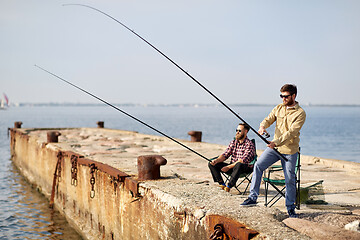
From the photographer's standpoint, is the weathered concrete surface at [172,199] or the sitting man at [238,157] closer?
the weathered concrete surface at [172,199]

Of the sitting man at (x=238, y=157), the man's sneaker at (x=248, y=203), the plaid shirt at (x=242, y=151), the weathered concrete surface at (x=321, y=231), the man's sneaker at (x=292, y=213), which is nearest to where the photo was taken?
the weathered concrete surface at (x=321, y=231)

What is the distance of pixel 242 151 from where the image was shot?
6.71 m

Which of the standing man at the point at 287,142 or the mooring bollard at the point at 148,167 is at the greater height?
the standing man at the point at 287,142

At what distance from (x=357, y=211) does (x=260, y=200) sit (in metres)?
1.27

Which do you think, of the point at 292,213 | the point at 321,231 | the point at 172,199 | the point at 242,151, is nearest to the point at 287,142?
the point at 292,213

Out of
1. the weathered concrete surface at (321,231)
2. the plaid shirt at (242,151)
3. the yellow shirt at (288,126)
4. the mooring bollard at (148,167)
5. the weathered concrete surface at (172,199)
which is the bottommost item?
the weathered concrete surface at (172,199)

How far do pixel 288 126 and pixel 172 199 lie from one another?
5.52 feet

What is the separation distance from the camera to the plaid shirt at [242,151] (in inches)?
259

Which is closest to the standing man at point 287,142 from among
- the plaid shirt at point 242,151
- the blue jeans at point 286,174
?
the blue jeans at point 286,174

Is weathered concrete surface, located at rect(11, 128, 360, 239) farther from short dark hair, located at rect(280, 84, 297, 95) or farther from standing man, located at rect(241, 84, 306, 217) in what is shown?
short dark hair, located at rect(280, 84, 297, 95)

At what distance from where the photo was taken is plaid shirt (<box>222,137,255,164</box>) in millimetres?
6570

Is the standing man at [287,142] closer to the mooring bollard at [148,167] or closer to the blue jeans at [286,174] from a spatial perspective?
the blue jeans at [286,174]

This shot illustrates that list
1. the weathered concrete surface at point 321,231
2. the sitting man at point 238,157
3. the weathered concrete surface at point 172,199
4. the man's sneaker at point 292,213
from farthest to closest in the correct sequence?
the sitting man at point 238,157, the man's sneaker at point 292,213, the weathered concrete surface at point 172,199, the weathered concrete surface at point 321,231

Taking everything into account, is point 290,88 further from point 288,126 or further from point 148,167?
point 148,167
